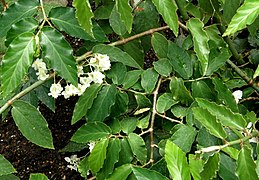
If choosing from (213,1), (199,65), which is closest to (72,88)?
(199,65)

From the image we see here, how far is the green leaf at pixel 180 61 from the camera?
1.35 m

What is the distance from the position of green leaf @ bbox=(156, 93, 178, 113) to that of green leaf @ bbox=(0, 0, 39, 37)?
1.24ft

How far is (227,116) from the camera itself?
3.39 ft

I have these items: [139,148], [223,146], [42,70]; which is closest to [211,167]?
[223,146]

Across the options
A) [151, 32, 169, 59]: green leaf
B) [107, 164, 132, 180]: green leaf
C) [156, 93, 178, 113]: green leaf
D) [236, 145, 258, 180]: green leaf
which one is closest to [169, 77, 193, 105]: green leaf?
[156, 93, 178, 113]: green leaf

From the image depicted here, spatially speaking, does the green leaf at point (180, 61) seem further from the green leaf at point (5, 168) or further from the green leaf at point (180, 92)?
the green leaf at point (5, 168)

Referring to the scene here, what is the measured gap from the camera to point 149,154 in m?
1.34

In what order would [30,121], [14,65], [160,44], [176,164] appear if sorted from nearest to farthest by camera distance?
[176,164] < [14,65] < [30,121] < [160,44]

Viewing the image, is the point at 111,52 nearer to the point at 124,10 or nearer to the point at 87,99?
the point at 87,99

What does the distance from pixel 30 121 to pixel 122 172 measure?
269 mm

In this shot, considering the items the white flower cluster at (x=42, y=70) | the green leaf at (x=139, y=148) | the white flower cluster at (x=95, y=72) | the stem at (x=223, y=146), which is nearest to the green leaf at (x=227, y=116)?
the stem at (x=223, y=146)

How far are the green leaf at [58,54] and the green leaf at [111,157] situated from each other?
20 centimetres

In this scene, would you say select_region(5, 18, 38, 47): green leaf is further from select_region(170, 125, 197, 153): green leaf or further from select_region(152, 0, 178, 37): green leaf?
select_region(170, 125, 197, 153): green leaf

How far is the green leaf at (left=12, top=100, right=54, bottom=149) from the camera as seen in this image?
1.28m
